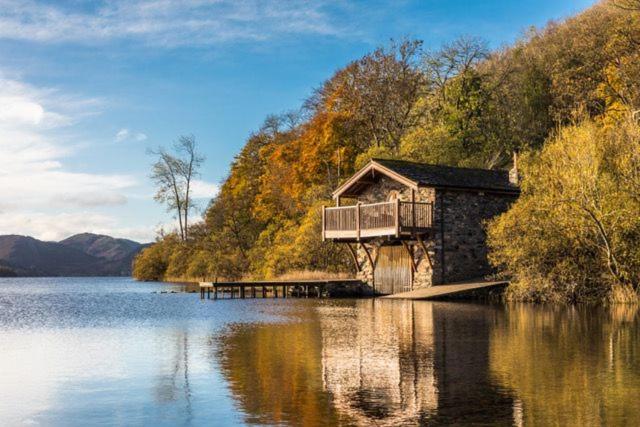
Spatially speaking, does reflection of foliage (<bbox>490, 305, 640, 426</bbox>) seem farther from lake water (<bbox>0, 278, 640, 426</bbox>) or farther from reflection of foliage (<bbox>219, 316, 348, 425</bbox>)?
reflection of foliage (<bbox>219, 316, 348, 425</bbox>)

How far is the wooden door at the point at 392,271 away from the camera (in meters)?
37.7

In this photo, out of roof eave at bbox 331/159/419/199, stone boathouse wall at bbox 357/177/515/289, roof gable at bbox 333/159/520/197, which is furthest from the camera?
stone boathouse wall at bbox 357/177/515/289

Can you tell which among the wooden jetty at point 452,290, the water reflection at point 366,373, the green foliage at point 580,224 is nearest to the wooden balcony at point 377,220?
the wooden jetty at point 452,290

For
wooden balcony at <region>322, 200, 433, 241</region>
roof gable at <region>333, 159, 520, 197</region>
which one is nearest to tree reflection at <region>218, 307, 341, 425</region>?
wooden balcony at <region>322, 200, 433, 241</region>

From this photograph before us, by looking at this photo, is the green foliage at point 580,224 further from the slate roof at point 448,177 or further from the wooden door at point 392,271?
the wooden door at point 392,271

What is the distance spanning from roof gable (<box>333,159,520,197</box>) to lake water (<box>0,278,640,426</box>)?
496 inches

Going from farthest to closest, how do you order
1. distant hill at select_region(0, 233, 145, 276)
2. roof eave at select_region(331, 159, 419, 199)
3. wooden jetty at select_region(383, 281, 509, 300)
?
1. distant hill at select_region(0, 233, 145, 276)
2. roof eave at select_region(331, 159, 419, 199)
3. wooden jetty at select_region(383, 281, 509, 300)

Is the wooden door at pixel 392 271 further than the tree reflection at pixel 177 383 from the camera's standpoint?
Yes

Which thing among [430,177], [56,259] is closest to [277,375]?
[430,177]

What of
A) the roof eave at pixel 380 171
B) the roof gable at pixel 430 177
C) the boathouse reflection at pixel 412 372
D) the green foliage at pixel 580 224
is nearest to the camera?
the boathouse reflection at pixel 412 372

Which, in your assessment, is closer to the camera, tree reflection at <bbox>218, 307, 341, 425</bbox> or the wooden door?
tree reflection at <bbox>218, 307, 341, 425</bbox>

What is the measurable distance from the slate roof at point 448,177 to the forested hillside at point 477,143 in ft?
7.88

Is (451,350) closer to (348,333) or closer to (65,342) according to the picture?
(348,333)

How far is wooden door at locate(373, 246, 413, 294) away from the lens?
3766 cm
